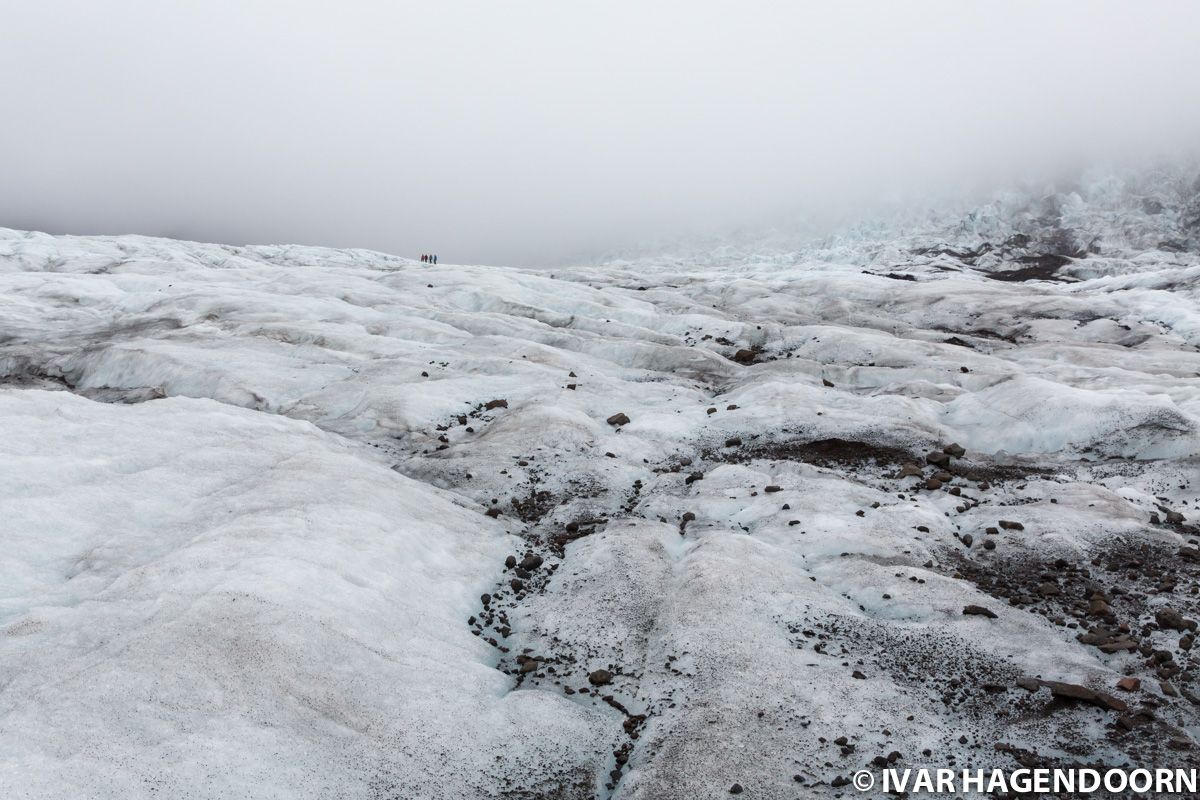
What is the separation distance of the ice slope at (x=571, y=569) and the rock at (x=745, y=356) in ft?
13.0

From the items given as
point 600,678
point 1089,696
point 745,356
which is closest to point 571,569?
point 600,678

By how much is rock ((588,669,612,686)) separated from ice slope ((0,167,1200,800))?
Result: 0.12 meters

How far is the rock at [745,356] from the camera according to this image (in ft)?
154

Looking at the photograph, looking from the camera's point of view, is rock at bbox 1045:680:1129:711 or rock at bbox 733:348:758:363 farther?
rock at bbox 733:348:758:363

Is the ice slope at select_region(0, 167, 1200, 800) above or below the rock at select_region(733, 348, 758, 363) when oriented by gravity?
below

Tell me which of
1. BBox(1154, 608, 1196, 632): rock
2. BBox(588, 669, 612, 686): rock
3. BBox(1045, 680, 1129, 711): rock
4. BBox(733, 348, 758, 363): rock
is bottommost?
BBox(588, 669, 612, 686): rock

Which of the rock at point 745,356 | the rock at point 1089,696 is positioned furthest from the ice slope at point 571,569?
the rock at point 745,356

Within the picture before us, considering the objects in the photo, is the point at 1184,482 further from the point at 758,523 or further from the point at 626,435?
the point at 626,435

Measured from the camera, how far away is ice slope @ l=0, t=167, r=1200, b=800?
41.8 feet

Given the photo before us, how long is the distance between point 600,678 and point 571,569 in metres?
5.22

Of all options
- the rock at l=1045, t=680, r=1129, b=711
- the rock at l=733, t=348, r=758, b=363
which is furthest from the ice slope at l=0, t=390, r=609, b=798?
the rock at l=733, t=348, r=758, b=363

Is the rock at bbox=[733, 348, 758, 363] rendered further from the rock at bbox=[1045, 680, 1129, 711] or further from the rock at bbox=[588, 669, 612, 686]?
the rock at bbox=[1045, 680, 1129, 711]

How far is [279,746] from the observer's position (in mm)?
12062

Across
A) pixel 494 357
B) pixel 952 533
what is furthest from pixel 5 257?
pixel 952 533
